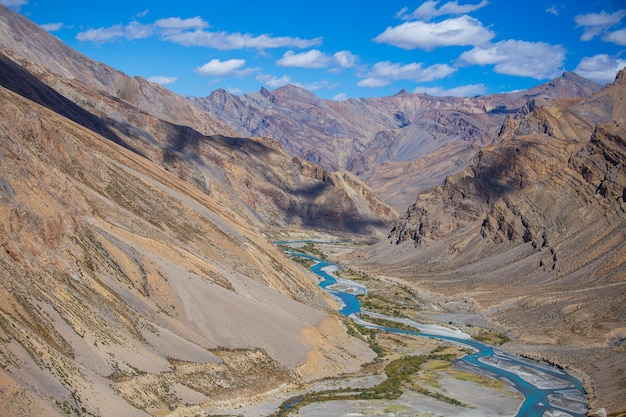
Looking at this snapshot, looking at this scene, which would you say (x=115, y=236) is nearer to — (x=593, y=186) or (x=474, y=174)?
(x=593, y=186)

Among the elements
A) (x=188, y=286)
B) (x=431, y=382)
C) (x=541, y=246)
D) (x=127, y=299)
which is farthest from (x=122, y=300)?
(x=541, y=246)

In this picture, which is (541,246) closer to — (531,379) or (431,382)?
(531,379)

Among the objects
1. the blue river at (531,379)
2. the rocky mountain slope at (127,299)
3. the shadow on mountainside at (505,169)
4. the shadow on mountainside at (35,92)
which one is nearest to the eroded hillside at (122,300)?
the rocky mountain slope at (127,299)

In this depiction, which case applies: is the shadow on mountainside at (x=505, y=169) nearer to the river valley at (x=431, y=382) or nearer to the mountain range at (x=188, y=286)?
the mountain range at (x=188, y=286)

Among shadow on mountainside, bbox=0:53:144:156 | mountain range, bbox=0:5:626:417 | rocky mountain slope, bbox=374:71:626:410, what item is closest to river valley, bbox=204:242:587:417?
mountain range, bbox=0:5:626:417

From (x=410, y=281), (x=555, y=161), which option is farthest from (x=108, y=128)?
(x=555, y=161)

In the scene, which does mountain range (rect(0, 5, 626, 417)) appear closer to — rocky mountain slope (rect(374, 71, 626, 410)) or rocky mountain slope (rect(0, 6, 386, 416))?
rocky mountain slope (rect(0, 6, 386, 416))
